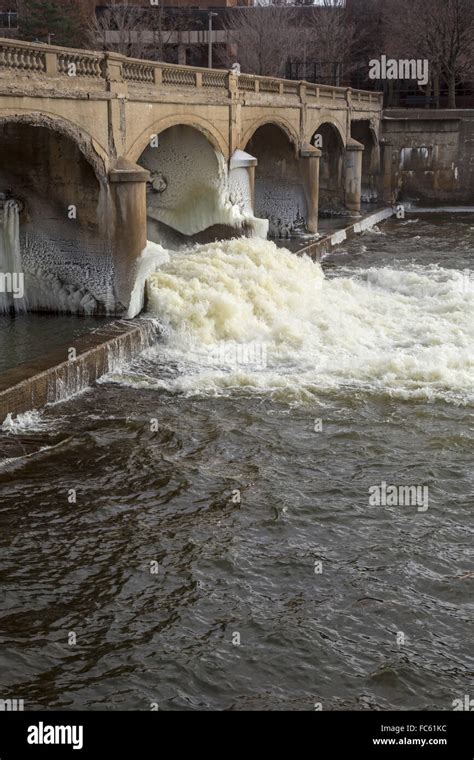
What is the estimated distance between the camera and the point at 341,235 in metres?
33.0

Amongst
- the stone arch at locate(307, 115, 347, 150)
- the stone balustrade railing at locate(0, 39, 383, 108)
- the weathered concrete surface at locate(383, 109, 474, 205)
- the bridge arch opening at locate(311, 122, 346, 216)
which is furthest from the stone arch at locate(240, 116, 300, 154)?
the weathered concrete surface at locate(383, 109, 474, 205)

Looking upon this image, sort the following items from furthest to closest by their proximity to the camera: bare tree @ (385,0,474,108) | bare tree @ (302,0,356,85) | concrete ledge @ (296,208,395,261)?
1. bare tree @ (302,0,356,85)
2. bare tree @ (385,0,474,108)
3. concrete ledge @ (296,208,395,261)

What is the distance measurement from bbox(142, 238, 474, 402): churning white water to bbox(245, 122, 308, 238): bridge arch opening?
26.3 feet

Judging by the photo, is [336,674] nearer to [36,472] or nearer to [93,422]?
[36,472]

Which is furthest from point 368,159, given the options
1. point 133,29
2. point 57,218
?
point 57,218

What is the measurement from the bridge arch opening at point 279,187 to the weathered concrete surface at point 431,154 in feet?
42.9

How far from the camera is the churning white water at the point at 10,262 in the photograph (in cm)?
1948

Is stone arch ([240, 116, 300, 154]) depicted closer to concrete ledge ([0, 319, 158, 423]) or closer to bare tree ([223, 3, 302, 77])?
concrete ledge ([0, 319, 158, 423])

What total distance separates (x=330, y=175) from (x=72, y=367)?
25.6m

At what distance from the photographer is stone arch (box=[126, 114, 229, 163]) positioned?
65.5 feet

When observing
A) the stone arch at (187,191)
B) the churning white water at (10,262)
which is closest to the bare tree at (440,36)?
the stone arch at (187,191)

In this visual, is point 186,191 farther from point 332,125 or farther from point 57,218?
point 332,125

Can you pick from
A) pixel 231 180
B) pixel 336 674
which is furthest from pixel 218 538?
pixel 231 180
